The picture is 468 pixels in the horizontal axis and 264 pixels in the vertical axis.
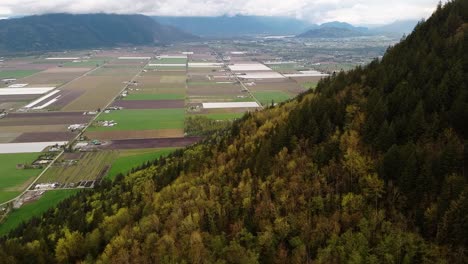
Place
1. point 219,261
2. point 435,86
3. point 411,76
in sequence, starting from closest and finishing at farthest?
point 219,261
point 435,86
point 411,76

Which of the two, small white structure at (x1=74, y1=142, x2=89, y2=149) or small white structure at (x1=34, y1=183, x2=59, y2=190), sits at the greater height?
small white structure at (x1=74, y1=142, x2=89, y2=149)

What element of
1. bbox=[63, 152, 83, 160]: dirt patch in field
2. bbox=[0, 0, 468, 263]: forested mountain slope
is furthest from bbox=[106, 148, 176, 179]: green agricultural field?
bbox=[0, 0, 468, 263]: forested mountain slope

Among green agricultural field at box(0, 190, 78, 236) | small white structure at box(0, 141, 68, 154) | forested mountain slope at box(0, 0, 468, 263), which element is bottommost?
green agricultural field at box(0, 190, 78, 236)

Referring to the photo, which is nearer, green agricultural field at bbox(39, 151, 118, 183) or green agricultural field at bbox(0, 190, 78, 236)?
green agricultural field at bbox(0, 190, 78, 236)

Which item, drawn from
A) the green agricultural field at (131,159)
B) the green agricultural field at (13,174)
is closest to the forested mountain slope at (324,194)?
the green agricultural field at (13,174)

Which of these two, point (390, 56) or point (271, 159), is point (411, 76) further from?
point (271, 159)

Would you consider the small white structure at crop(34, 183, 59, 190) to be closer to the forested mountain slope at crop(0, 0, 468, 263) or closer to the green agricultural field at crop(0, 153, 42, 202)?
the green agricultural field at crop(0, 153, 42, 202)

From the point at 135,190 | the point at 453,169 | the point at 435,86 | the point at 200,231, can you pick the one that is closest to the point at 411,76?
the point at 435,86
